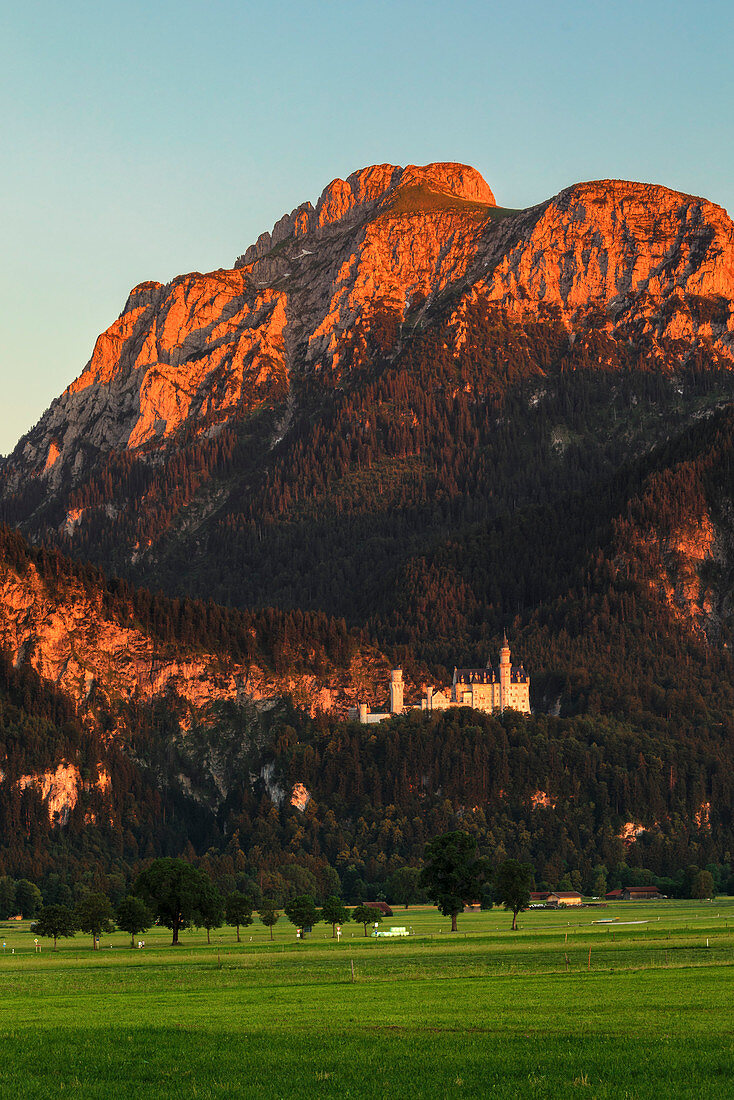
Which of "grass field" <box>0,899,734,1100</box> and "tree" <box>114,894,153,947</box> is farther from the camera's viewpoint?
"tree" <box>114,894,153,947</box>

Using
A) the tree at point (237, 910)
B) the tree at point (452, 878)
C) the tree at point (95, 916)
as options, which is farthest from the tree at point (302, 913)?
the tree at point (95, 916)

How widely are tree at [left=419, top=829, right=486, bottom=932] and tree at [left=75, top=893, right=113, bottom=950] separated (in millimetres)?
38857

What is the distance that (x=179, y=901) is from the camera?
580 feet

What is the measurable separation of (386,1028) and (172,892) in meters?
114

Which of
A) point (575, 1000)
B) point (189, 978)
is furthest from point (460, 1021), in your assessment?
point (189, 978)

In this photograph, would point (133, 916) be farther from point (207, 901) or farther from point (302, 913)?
point (302, 913)

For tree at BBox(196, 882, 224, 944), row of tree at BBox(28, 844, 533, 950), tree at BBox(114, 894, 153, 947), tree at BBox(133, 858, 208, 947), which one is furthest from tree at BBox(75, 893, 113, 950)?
tree at BBox(196, 882, 224, 944)

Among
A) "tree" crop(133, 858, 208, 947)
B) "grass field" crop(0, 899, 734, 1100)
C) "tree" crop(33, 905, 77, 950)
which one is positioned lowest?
"grass field" crop(0, 899, 734, 1100)

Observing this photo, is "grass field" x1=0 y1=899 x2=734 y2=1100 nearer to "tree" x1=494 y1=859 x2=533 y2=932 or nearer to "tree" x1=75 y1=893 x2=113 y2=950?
"tree" x1=75 y1=893 x2=113 y2=950

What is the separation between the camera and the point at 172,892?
584 ft

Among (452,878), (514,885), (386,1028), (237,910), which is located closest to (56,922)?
(237,910)

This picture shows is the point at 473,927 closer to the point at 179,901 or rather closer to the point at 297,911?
the point at 297,911

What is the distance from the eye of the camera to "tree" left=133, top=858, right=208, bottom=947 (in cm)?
17675

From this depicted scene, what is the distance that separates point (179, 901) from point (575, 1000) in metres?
106
